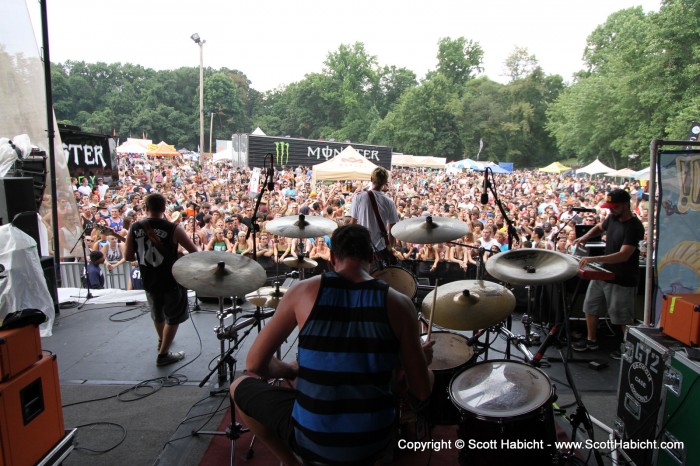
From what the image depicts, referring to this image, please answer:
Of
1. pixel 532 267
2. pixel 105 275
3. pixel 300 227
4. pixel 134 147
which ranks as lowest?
pixel 105 275

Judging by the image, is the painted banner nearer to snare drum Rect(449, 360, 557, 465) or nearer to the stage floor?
the stage floor

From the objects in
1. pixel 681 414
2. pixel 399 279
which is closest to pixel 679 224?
pixel 681 414

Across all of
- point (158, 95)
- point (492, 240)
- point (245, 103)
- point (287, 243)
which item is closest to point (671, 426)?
point (492, 240)

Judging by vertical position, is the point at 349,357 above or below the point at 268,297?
above

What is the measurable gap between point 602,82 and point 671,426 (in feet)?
109

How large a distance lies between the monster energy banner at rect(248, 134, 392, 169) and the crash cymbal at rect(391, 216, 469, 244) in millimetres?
16278

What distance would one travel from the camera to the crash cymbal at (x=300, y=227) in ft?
12.3

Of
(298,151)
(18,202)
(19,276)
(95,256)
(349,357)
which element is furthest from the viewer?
(298,151)

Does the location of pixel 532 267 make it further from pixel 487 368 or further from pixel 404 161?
pixel 404 161

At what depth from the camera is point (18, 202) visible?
194 inches

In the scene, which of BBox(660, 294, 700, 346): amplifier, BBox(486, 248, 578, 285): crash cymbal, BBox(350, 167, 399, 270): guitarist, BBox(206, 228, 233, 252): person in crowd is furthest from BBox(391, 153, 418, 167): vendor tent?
BBox(660, 294, 700, 346): amplifier

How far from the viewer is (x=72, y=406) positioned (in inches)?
139

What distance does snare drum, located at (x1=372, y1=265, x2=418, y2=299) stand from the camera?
3.43m

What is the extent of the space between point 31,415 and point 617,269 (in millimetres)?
4733
